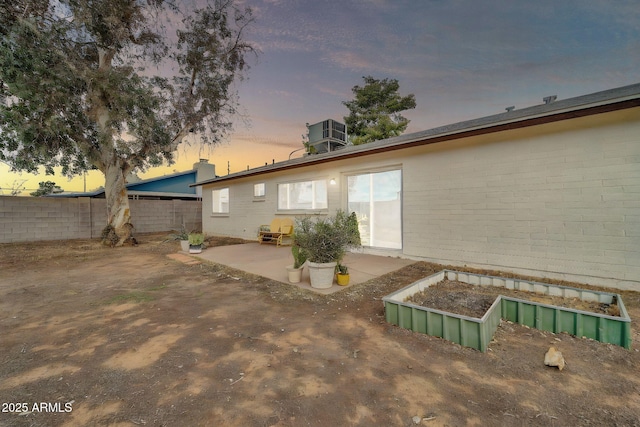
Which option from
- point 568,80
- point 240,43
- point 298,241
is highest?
point 240,43

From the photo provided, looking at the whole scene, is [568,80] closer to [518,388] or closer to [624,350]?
[624,350]

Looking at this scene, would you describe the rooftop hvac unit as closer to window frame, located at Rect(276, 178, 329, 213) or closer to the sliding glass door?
window frame, located at Rect(276, 178, 329, 213)

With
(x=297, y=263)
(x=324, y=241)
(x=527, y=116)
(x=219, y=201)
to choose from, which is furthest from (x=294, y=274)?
(x=219, y=201)

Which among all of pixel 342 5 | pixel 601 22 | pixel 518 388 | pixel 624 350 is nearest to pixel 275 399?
pixel 518 388

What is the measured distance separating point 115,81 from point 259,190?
18.1 feet

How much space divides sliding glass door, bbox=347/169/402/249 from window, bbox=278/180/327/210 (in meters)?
1.04

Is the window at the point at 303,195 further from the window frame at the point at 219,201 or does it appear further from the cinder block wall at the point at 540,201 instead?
the window frame at the point at 219,201

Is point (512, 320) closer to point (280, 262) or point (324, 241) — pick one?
point (324, 241)

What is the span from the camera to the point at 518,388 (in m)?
1.85

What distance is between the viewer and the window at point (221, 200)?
39.5ft

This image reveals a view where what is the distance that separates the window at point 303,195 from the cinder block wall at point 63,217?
791 cm

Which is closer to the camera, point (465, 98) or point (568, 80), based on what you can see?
point (568, 80)

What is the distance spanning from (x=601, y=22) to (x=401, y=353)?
8.98 metres

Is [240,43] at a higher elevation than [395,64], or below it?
higher
